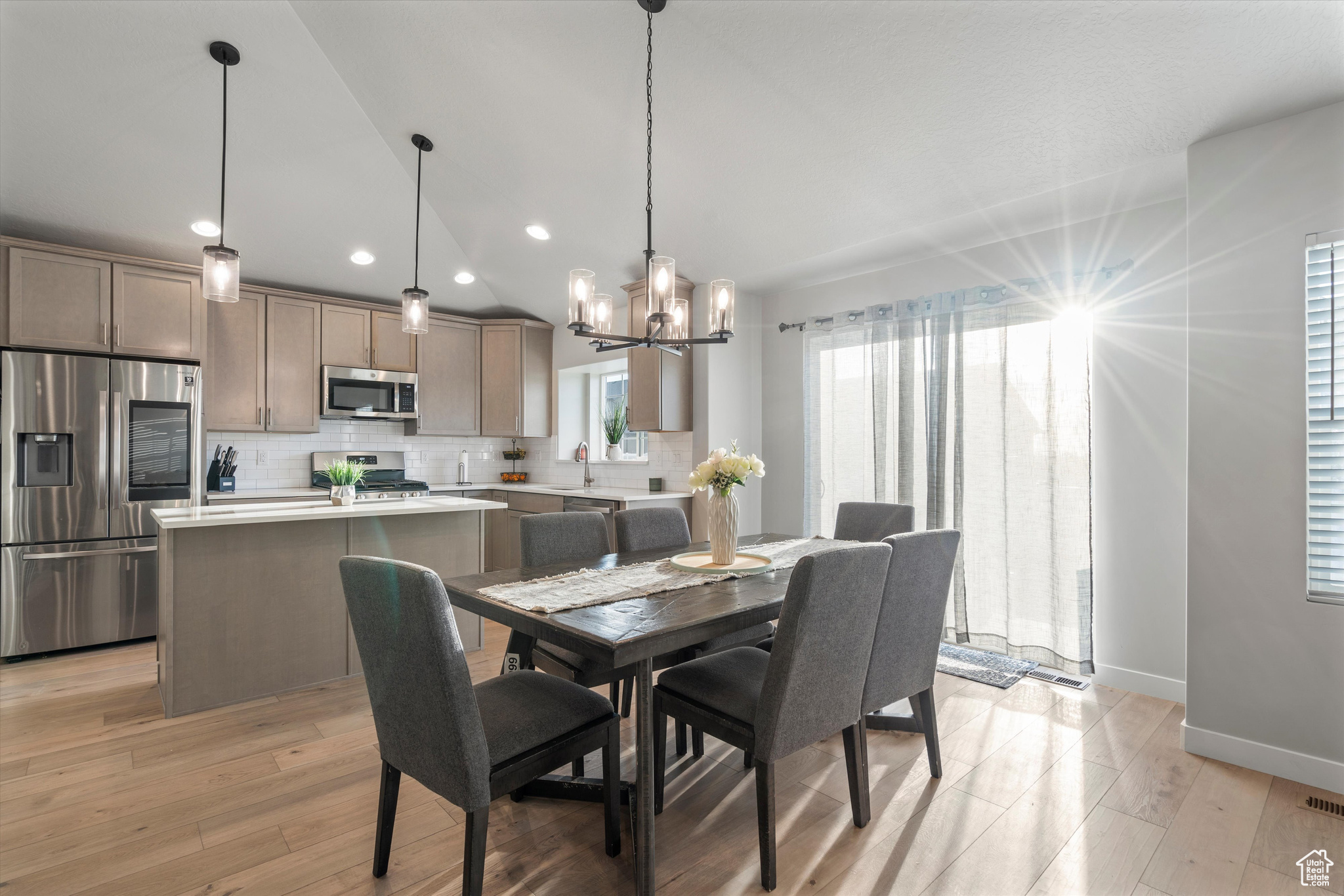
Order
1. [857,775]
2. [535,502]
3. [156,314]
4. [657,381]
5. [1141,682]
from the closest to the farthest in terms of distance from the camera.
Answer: [857,775] < [1141,682] < [156,314] < [657,381] < [535,502]

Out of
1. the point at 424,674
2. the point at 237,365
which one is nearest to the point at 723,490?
the point at 424,674

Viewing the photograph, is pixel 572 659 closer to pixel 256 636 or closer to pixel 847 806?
pixel 847 806

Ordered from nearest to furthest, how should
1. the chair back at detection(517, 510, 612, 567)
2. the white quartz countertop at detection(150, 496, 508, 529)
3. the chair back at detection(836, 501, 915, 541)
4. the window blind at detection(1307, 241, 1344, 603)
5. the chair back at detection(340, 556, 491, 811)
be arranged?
the chair back at detection(340, 556, 491, 811)
the window blind at detection(1307, 241, 1344, 603)
the chair back at detection(517, 510, 612, 567)
the white quartz countertop at detection(150, 496, 508, 529)
the chair back at detection(836, 501, 915, 541)

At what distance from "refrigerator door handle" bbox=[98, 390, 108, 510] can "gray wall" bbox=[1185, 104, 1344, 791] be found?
18.7 feet

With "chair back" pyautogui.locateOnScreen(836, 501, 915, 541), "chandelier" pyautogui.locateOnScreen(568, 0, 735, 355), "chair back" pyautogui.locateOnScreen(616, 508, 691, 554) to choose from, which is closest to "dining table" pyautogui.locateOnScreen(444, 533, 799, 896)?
"chair back" pyautogui.locateOnScreen(616, 508, 691, 554)

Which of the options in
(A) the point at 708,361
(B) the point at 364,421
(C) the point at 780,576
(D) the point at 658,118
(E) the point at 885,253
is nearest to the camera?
(C) the point at 780,576

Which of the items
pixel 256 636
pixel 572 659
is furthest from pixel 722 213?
pixel 256 636

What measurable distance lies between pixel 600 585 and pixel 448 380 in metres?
4.05

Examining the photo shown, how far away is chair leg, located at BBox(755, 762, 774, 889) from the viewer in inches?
67.9

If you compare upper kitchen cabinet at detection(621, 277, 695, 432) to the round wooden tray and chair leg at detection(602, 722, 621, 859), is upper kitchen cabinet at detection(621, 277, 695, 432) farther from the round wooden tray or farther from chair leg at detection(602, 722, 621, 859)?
chair leg at detection(602, 722, 621, 859)

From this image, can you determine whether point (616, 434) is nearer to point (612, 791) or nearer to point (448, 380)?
point (448, 380)

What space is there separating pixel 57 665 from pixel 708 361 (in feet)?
14.2

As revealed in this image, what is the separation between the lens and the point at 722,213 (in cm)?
375

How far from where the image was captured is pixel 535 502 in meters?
5.30
